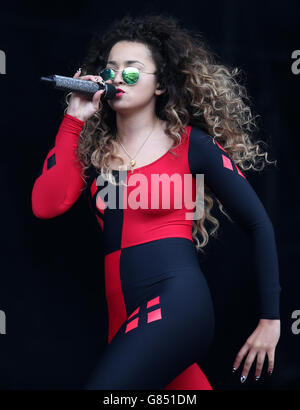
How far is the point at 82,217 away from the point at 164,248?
102 cm

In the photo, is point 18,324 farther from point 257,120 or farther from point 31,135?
point 257,120

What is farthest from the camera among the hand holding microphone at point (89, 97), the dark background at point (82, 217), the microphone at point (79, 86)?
the dark background at point (82, 217)

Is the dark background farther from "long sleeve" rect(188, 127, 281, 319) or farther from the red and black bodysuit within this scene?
"long sleeve" rect(188, 127, 281, 319)

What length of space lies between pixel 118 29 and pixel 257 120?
44.8 inches

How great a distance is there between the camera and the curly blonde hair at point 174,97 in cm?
227

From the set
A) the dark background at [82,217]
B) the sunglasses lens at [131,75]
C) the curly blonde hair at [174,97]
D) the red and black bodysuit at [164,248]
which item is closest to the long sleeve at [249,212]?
the red and black bodysuit at [164,248]

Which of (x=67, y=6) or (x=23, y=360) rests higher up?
(x=67, y=6)

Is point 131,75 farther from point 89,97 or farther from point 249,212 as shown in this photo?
point 249,212

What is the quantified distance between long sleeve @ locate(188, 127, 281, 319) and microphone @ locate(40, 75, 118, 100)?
0.35m

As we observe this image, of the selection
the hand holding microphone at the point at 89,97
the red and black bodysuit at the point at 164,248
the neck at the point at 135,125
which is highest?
the hand holding microphone at the point at 89,97

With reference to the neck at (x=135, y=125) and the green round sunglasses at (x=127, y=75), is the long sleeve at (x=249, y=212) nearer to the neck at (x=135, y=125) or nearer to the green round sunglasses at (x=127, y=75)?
the neck at (x=135, y=125)

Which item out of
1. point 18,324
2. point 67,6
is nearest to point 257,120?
point 67,6

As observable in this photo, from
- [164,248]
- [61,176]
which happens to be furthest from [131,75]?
[164,248]
